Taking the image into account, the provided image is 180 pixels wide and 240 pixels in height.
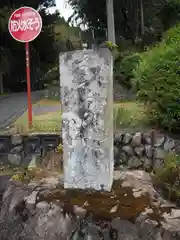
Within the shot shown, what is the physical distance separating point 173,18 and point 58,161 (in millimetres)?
11352

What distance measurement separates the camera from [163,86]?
5422mm

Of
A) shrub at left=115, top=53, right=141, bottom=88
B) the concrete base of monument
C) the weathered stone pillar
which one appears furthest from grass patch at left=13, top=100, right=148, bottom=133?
shrub at left=115, top=53, right=141, bottom=88

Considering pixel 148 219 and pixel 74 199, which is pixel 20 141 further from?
pixel 148 219

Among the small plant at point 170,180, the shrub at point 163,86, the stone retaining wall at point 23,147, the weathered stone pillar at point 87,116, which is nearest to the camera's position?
the weathered stone pillar at point 87,116

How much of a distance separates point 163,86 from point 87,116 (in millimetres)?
2347

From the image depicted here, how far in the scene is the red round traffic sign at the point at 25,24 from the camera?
6.36 m

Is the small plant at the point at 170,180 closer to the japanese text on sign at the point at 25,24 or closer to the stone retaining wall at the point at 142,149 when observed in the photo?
the stone retaining wall at the point at 142,149

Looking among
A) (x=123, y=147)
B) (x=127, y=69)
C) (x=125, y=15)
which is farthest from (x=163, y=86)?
(x=125, y=15)

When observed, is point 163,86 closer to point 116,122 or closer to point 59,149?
point 116,122

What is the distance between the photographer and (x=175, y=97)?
5297 mm

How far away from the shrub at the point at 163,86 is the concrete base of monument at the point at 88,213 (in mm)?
1865

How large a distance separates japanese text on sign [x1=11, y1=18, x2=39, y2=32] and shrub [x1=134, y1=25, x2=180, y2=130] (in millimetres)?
2134

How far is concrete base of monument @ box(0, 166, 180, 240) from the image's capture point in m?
3.12

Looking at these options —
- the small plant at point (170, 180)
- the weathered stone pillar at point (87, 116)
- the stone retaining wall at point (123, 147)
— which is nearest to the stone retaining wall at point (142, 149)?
the stone retaining wall at point (123, 147)
